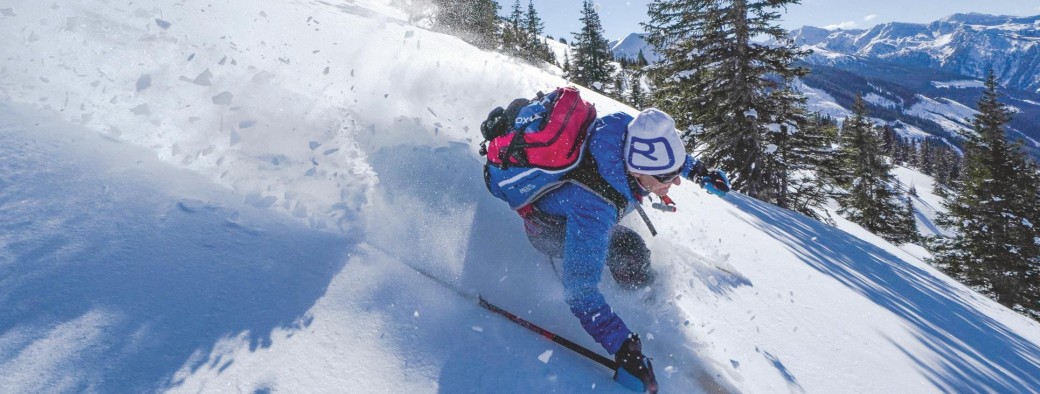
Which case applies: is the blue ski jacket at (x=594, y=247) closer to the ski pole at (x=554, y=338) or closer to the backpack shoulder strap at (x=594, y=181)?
the backpack shoulder strap at (x=594, y=181)

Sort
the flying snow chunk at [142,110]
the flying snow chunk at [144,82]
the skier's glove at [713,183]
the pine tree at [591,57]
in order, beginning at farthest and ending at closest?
1. the pine tree at [591,57]
2. the skier's glove at [713,183]
3. the flying snow chunk at [144,82]
4. the flying snow chunk at [142,110]

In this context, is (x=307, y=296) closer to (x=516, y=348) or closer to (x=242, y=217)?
(x=242, y=217)

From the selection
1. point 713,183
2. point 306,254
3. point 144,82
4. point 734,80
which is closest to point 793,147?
point 734,80

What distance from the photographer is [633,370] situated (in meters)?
2.57

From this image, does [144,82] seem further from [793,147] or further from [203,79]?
[793,147]

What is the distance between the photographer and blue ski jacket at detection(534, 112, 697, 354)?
259cm

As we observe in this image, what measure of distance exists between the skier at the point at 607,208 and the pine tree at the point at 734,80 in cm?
1439

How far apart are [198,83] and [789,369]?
5.04m

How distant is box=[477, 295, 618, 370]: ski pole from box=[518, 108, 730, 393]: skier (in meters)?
0.11

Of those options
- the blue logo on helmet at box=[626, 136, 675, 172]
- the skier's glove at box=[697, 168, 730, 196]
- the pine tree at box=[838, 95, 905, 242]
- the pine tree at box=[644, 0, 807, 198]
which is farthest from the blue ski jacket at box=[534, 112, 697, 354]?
the pine tree at box=[838, 95, 905, 242]

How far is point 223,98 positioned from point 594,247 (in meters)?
3.18

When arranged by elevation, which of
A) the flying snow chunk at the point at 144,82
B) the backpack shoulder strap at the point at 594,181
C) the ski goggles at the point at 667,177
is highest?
the flying snow chunk at the point at 144,82

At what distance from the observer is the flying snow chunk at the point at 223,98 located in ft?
11.8

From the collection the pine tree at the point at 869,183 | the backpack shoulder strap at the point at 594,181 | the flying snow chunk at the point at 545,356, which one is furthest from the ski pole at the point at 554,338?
the pine tree at the point at 869,183
